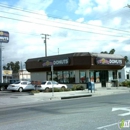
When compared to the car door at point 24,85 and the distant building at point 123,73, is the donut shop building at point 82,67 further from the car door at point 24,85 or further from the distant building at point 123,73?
the distant building at point 123,73

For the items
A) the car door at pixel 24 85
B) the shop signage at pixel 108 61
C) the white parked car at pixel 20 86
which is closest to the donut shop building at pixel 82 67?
the shop signage at pixel 108 61

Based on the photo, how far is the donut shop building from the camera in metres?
34.9

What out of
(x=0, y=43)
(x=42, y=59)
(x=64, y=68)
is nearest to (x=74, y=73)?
(x=64, y=68)

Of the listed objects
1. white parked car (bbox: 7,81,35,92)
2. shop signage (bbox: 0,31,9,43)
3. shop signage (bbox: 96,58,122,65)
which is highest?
shop signage (bbox: 0,31,9,43)

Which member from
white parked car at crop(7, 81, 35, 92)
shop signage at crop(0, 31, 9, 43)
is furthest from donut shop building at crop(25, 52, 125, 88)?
shop signage at crop(0, 31, 9, 43)

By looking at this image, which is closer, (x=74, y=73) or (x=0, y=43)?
(x=74, y=73)

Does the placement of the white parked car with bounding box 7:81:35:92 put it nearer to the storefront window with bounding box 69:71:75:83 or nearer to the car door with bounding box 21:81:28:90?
the car door with bounding box 21:81:28:90

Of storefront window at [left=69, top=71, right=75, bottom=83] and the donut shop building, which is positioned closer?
the donut shop building

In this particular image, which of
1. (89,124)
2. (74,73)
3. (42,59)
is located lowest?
(89,124)

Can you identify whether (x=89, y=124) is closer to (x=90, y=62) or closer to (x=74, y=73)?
(x=90, y=62)

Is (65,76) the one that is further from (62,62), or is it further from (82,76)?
(82,76)

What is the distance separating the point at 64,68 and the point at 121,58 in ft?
31.3

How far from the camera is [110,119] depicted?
965 cm

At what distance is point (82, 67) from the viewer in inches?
1379
